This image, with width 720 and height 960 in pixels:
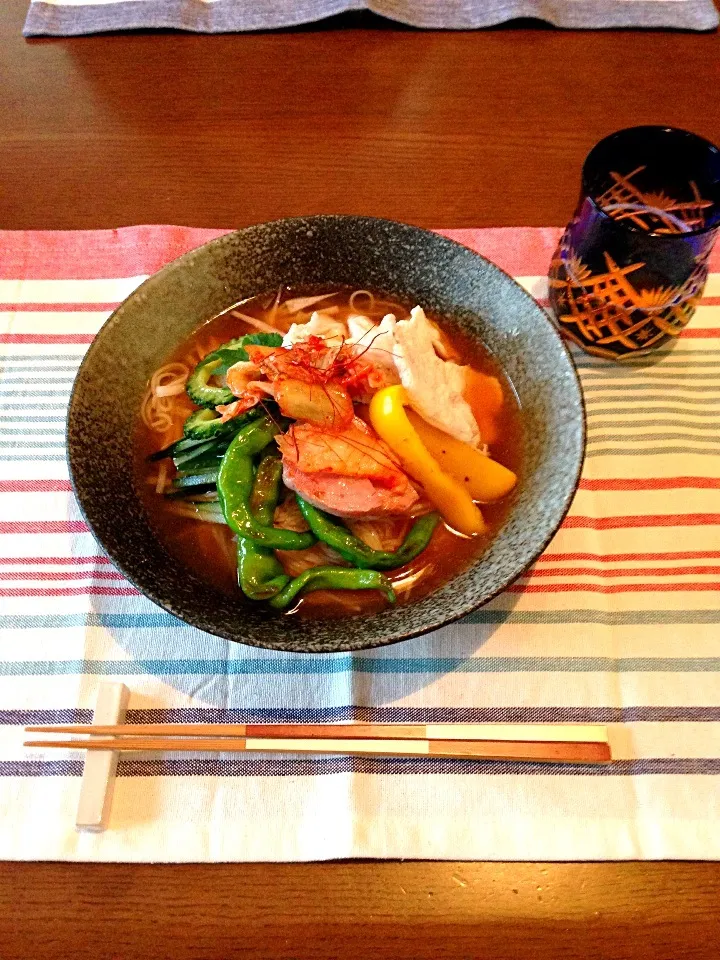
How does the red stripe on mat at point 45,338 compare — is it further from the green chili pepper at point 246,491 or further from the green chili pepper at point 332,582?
the green chili pepper at point 332,582

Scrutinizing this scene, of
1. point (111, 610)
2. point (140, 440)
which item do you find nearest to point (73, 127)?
point (140, 440)

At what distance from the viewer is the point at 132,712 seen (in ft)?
4.56

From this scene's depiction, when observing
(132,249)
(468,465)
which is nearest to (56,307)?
(132,249)

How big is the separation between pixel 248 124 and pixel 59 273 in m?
0.96

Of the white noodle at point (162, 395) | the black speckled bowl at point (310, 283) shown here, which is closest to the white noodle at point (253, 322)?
the black speckled bowl at point (310, 283)

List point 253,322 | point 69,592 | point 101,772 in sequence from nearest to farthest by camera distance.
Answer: point 101,772 → point 69,592 → point 253,322

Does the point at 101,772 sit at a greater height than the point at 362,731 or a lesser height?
lesser

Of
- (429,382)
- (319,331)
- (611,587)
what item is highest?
(319,331)

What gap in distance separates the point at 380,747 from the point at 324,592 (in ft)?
1.12

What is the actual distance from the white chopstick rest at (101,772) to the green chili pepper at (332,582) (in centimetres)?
38

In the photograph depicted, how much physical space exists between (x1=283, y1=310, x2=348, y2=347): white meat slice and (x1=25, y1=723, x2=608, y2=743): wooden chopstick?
89 centimetres

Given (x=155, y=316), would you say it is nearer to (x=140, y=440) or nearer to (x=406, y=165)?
(x=140, y=440)

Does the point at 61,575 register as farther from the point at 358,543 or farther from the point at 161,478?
the point at 358,543

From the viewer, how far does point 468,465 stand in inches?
60.4
